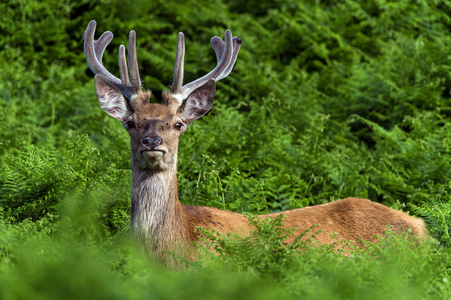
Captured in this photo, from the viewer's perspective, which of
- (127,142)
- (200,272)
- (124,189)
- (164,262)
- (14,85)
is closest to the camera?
(200,272)

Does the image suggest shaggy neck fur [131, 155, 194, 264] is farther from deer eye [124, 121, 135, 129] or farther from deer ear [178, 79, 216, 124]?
deer ear [178, 79, 216, 124]

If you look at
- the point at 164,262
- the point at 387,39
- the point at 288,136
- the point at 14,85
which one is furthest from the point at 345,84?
the point at 164,262

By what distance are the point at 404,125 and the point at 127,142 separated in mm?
3859

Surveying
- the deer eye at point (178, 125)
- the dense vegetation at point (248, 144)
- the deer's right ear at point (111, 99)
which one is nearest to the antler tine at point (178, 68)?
the deer eye at point (178, 125)

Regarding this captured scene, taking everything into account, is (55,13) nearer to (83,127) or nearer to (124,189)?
(83,127)

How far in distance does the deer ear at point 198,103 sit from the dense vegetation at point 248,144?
1004mm

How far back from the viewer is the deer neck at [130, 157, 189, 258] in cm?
552

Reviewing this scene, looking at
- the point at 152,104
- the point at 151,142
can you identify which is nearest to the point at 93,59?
the point at 152,104

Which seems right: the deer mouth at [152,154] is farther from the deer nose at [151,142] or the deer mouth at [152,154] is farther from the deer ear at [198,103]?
the deer ear at [198,103]

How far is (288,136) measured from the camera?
8.66 meters

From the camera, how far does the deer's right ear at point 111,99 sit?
5977 millimetres

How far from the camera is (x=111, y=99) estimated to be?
601cm

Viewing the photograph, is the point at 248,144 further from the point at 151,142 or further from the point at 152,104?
the point at 151,142

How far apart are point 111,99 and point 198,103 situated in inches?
30.4
